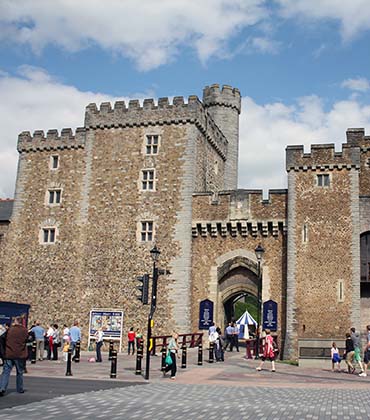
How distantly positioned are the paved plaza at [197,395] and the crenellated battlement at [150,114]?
630 inches

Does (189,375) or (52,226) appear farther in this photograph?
(52,226)

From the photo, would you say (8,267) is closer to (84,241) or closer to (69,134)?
(84,241)

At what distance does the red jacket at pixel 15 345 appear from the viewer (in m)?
12.5

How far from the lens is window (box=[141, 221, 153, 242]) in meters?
31.3

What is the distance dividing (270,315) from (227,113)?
14.8m

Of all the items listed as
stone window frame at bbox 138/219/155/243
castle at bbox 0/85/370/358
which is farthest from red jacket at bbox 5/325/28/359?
stone window frame at bbox 138/219/155/243

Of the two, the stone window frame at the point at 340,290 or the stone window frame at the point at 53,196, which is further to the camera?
the stone window frame at the point at 53,196

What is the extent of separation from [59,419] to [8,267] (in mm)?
25679

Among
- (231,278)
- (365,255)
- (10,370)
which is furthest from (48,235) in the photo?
(10,370)

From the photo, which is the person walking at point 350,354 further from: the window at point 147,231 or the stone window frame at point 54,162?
the stone window frame at point 54,162

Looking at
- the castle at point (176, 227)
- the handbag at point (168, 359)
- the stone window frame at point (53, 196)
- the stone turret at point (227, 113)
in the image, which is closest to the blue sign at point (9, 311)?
the castle at point (176, 227)

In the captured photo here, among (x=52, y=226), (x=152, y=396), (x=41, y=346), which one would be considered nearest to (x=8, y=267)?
(x=52, y=226)

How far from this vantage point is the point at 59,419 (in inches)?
374

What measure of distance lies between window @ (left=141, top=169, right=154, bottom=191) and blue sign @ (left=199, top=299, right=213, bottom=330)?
6.94 metres
